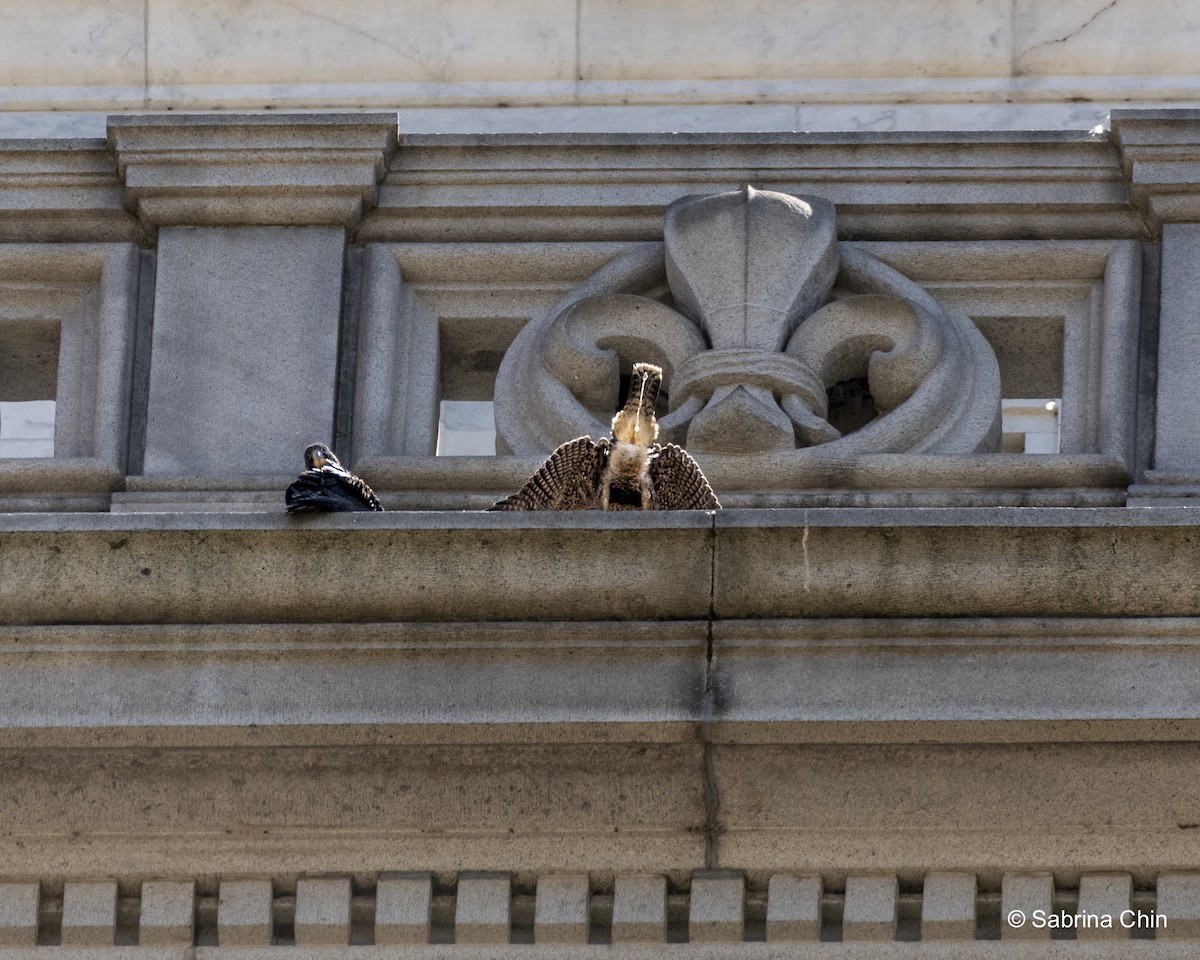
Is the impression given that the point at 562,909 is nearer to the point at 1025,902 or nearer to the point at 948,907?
the point at 948,907

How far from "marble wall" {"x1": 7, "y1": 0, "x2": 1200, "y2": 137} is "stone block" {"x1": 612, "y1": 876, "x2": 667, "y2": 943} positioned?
13.9 feet

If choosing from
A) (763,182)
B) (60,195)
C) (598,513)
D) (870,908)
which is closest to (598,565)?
(598,513)

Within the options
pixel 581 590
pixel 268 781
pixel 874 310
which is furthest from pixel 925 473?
pixel 268 781

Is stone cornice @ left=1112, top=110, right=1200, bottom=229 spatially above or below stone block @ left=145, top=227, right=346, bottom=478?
above

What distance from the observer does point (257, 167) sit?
571 inches

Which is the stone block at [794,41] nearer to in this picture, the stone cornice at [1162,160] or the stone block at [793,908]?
the stone cornice at [1162,160]

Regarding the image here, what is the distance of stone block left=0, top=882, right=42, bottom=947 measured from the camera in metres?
12.5

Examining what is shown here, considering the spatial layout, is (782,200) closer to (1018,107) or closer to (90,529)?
(1018,107)

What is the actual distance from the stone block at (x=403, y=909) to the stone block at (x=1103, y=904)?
6.44 feet

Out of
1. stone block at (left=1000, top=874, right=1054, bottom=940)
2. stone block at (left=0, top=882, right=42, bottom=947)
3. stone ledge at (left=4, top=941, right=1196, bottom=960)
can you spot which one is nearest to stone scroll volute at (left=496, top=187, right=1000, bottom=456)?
stone block at (left=1000, top=874, right=1054, bottom=940)

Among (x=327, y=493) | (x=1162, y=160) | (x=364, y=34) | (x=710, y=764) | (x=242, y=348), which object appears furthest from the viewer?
(x=364, y=34)

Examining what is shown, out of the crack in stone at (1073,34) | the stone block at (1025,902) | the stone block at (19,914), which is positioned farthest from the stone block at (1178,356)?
the stone block at (19,914)

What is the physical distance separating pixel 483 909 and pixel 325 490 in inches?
55.4

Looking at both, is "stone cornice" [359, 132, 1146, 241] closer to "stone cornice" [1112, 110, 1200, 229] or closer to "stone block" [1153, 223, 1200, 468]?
"stone cornice" [1112, 110, 1200, 229]
